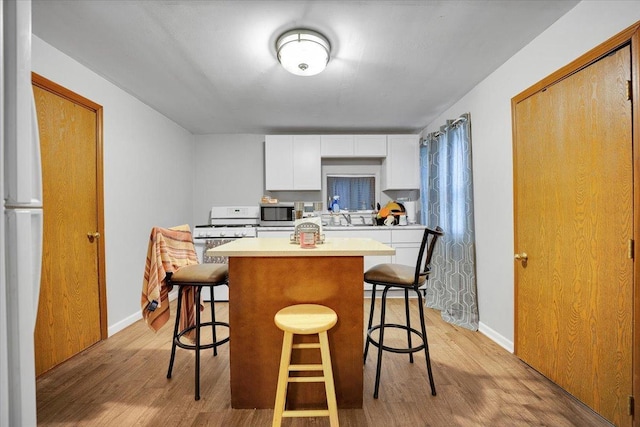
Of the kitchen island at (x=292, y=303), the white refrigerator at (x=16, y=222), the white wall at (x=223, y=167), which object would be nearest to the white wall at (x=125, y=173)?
the white wall at (x=223, y=167)

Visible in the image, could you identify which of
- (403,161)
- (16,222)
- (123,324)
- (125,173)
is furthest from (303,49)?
(123,324)

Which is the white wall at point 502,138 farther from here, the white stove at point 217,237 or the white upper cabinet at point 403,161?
the white stove at point 217,237

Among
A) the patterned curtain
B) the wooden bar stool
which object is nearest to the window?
the patterned curtain

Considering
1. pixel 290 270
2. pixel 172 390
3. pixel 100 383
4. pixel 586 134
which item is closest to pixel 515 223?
pixel 586 134

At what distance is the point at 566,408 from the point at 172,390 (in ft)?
7.72

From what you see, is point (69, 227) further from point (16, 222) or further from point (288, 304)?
point (16, 222)

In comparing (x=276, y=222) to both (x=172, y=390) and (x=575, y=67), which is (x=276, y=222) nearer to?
(x=172, y=390)

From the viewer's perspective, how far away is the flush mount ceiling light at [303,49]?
2006 millimetres

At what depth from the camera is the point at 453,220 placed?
3.26 metres

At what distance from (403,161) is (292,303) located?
10.4ft

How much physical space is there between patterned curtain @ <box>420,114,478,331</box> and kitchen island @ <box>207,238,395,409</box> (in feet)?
5.58

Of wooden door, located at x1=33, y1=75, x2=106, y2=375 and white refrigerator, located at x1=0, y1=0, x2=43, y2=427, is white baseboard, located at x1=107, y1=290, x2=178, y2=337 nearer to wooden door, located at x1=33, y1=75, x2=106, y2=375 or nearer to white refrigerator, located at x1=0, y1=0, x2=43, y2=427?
wooden door, located at x1=33, y1=75, x2=106, y2=375

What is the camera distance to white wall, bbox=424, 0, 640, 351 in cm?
175

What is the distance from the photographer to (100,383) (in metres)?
2.02
